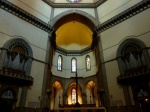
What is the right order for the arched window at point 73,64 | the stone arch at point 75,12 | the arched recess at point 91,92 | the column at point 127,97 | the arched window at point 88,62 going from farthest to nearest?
the arched window at point 73,64, the arched window at point 88,62, the arched recess at point 91,92, the stone arch at point 75,12, the column at point 127,97

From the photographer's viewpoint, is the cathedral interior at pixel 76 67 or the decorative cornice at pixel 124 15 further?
the decorative cornice at pixel 124 15

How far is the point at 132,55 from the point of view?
12047mm

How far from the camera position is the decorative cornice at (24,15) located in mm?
12034

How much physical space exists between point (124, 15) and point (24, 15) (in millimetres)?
11055

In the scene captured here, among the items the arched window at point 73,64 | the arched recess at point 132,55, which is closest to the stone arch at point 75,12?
the arched recess at point 132,55

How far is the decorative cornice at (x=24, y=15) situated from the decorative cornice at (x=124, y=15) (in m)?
6.66

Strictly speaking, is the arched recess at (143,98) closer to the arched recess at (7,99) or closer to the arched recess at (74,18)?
the arched recess at (74,18)

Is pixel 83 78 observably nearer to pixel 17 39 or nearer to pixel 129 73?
pixel 129 73

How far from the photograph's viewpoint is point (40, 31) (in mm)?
14930

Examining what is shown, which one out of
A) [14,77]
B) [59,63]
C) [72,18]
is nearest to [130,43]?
[72,18]

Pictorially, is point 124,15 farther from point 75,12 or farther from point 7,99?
point 7,99

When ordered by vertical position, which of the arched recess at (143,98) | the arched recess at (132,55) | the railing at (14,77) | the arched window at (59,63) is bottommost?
the arched recess at (143,98)

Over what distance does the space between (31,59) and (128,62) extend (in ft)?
32.2

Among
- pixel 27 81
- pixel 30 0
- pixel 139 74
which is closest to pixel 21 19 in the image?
pixel 30 0
